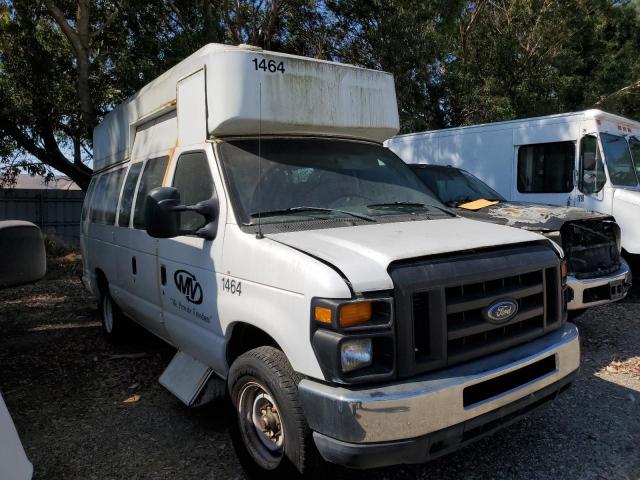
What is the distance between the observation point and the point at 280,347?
9.18ft

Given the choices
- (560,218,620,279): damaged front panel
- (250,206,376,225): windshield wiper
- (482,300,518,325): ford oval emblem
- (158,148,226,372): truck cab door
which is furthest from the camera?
(560,218,620,279): damaged front panel

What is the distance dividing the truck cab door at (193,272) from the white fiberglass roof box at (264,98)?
26 cm

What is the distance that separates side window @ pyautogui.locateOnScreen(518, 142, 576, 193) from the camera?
8.02 metres

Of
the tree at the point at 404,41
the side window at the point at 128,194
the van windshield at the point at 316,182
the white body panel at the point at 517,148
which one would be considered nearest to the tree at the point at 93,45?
the tree at the point at 404,41

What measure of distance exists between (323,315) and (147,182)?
8.95 feet

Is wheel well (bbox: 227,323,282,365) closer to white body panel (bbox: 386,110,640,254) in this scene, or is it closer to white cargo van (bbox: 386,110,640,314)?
white cargo van (bbox: 386,110,640,314)

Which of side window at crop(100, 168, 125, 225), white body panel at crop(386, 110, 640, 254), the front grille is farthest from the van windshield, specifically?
white body panel at crop(386, 110, 640, 254)

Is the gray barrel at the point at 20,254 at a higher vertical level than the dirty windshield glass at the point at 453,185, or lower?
lower

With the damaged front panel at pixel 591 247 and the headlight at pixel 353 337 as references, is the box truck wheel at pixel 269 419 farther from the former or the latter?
the damaged front panel at pixel 591 247

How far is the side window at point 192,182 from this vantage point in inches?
141

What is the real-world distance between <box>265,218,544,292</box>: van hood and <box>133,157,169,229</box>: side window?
1751mm

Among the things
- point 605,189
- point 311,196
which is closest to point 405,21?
point 605,189

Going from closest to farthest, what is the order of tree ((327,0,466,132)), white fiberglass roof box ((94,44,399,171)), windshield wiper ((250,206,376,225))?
windshield wiper ((250,206,376,225)), white fiberglass roof box ((94,44,399,171)), tree ((327,0,466,132))

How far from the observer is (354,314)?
95.7 inches
